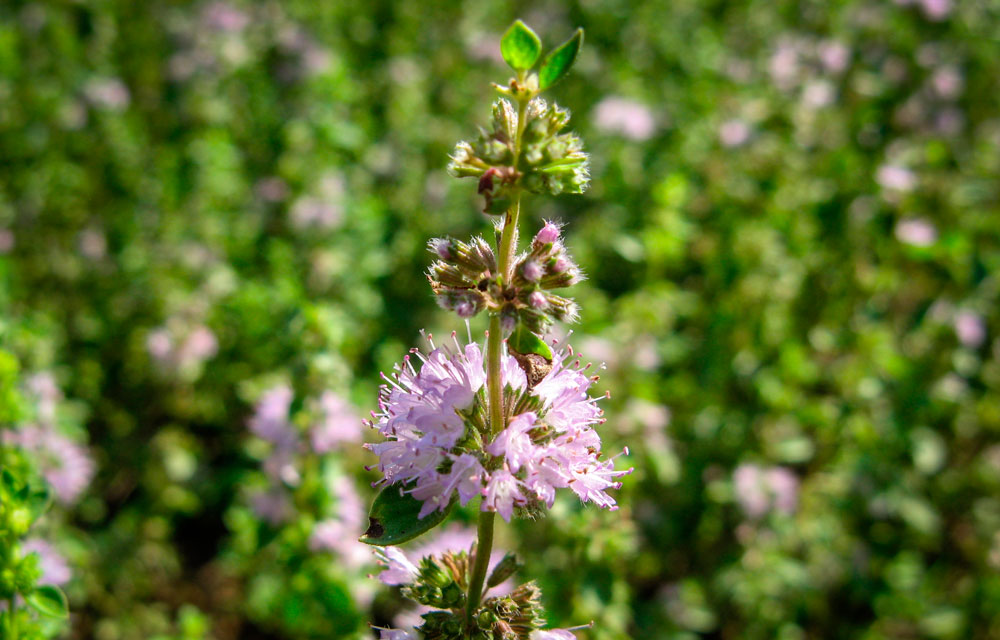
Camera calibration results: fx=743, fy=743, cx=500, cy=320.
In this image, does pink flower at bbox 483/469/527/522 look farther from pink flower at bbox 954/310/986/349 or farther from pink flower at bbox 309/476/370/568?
pink flower at bbox 954/310/986/349

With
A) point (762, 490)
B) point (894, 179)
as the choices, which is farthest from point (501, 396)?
point (894, 179)

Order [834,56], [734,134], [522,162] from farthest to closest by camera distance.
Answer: [834,56]
[734,134]
[522,162]

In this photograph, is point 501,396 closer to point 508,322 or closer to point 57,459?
point 508,322

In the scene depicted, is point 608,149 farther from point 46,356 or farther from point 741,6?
point 46,356

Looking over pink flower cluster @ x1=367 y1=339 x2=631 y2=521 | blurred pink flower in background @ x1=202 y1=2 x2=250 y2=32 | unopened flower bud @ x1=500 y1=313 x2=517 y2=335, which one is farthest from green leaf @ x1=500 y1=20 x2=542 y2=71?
blurred pink flower in background @ x1=202 y1=2 x2=250 y2=32

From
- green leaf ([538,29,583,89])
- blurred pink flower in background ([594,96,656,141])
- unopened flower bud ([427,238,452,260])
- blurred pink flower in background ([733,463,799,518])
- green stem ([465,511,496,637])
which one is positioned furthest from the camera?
blurred pink flower in background ([594,96,656,141])

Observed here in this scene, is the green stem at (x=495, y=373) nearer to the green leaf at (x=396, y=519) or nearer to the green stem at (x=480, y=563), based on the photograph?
the green stem at (x=480, y=563)

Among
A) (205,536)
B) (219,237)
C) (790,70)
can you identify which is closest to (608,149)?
(790,70)
